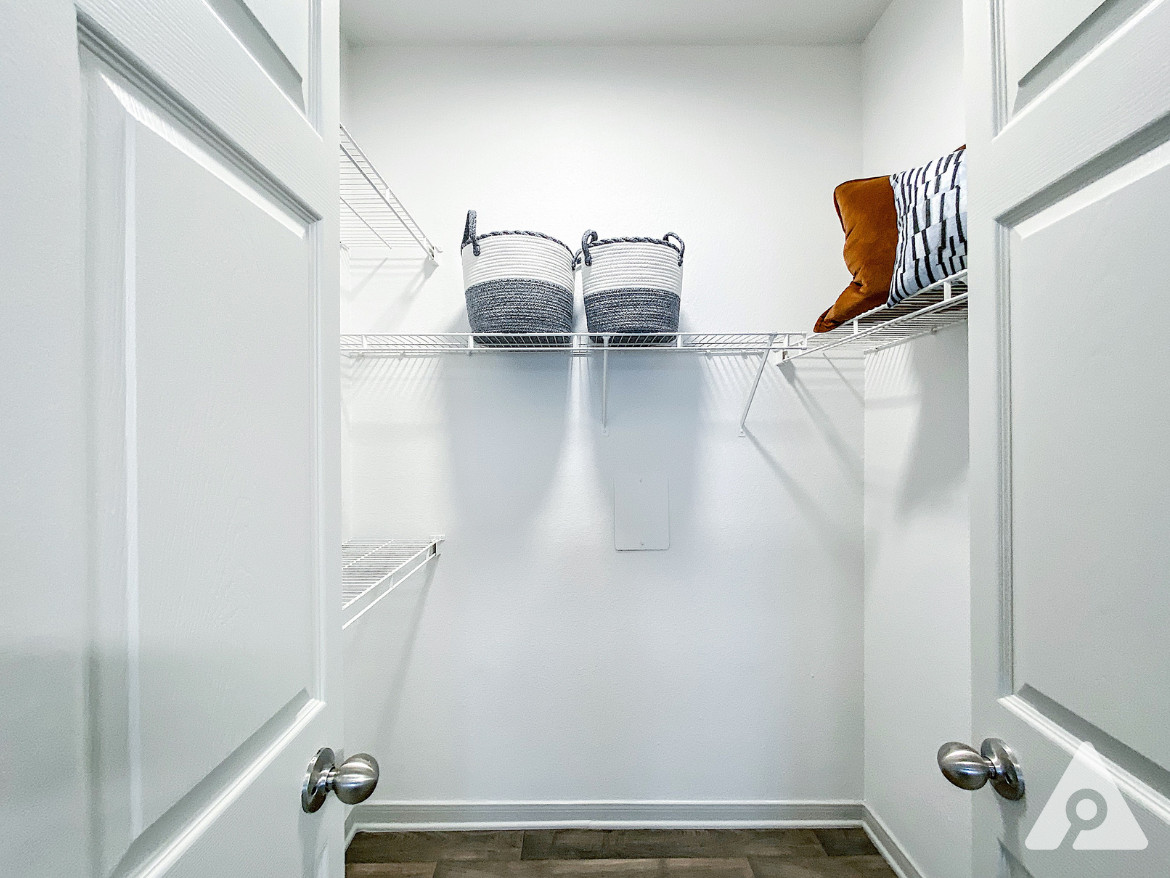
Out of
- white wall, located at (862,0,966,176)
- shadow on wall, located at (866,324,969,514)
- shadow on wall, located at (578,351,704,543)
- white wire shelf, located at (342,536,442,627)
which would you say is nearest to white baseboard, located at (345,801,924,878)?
white wire shelf, located at (342,536,442,627)

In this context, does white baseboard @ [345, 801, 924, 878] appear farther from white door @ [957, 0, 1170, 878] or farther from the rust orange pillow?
the rust orange pillow

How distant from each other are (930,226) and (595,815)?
167 cm

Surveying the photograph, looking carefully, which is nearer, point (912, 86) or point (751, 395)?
point (912, 86)

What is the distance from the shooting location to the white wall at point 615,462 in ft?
5.51

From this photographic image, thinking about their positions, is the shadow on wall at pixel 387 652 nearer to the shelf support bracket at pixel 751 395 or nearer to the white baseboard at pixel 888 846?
the shelf support bracket at pixel 751 395

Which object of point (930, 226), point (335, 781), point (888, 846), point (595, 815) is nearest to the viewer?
point (335, 781)

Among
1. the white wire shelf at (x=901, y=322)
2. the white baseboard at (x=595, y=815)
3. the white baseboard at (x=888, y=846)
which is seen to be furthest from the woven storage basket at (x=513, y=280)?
the white baseboard at (x=888, y=846)

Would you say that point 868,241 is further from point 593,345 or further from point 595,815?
point 595,815

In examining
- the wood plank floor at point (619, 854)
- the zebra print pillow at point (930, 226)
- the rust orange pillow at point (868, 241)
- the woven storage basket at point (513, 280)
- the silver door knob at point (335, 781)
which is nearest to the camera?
the silver door knob at point (335, 781)

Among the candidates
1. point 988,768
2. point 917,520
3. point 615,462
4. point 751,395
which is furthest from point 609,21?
point 988,768

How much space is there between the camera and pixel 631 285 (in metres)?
1.40

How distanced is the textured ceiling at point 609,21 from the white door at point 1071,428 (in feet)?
3.46

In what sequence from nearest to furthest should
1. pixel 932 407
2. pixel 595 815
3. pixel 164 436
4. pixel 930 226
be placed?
pixel 164 436 → pixel 930 226 → pixel 932 407 → pixel 595 815

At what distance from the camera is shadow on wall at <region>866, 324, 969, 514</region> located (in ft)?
4.16
